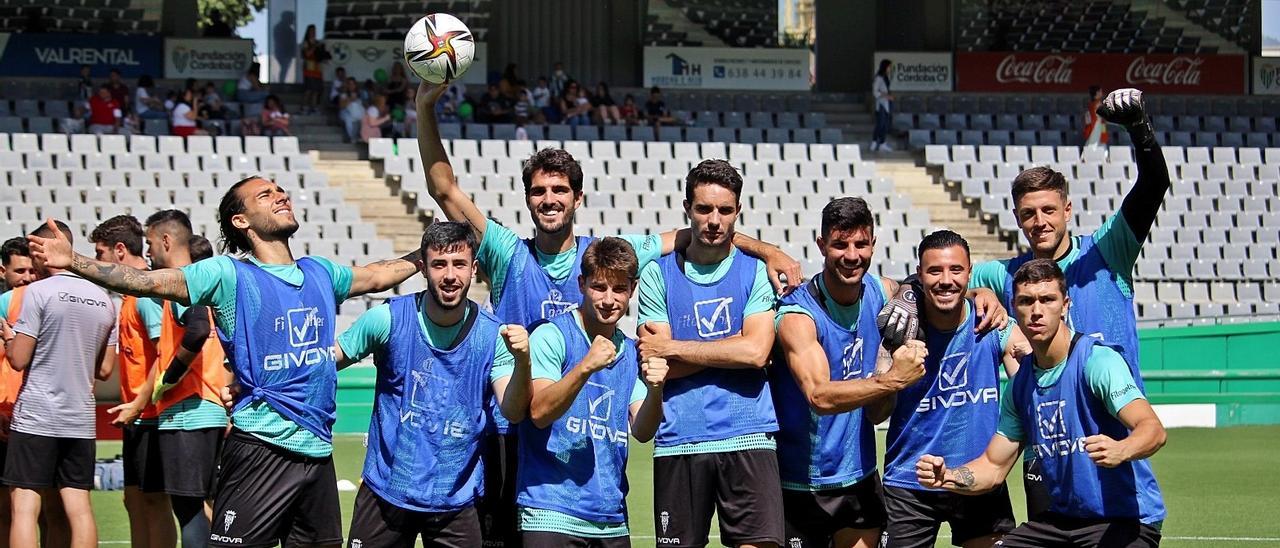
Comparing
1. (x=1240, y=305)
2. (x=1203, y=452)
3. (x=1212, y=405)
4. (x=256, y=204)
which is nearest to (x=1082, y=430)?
(x=256, y=204)

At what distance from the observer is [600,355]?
5262mm

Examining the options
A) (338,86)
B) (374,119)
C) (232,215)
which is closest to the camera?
(232,215)

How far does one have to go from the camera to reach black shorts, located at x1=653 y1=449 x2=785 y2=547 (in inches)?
234

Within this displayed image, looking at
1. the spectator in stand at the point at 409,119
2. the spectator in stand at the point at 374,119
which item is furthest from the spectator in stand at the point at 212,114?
the spectator in stand at the point at 409,119

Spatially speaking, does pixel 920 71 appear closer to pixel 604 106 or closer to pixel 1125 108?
pixel 604 106

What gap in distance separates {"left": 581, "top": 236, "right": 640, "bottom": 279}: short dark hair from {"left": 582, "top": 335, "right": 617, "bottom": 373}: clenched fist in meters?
0.33

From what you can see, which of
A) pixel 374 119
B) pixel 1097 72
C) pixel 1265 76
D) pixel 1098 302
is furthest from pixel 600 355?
pixel 1265 76

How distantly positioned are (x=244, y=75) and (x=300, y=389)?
64.8 feet

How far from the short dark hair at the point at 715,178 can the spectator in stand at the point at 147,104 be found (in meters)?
18.7

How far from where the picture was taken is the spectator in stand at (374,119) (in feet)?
77.9

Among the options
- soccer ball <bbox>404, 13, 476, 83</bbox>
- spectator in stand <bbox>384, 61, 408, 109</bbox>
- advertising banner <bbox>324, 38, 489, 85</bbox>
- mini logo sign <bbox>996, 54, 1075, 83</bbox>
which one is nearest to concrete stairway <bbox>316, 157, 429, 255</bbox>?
spectator in stand <bbox>384, 61, 408, 109</bbox>

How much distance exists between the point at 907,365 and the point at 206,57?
73.4 ft

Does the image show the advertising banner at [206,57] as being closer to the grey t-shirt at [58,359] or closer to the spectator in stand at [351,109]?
the spectator in stand at [351,109]

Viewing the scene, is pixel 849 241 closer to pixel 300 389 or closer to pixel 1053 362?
pixel 1053 362
